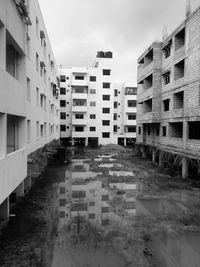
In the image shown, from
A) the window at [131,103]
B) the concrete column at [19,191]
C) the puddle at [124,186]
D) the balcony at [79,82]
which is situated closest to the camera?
the concrete column at [19,191]

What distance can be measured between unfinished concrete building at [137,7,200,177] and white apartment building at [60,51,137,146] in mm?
14557

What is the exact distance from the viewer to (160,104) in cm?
2095

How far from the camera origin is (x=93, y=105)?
3959 centimetres

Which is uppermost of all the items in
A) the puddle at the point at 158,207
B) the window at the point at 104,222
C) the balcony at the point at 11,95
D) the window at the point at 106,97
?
the window at the point at 106,97

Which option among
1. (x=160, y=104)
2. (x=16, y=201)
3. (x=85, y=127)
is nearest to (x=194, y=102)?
(x=160, y=104)

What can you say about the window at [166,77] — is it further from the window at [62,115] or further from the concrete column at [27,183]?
the window at [62,115]

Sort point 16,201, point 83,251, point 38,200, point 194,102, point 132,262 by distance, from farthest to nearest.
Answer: point 194,102 → point 38,200 → point 16,201 → point 83,251 → point 132,262

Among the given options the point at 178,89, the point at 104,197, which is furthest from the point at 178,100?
the point at 104,197

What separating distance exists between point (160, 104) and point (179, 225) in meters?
14.5

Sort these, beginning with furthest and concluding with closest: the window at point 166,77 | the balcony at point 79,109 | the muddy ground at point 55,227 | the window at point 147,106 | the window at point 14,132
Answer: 1. the balcony at point 79,109
2. the window at point 147,106
3. the window at point 166,77
4. the window at point 14,132
5. the muddy ground at point 55,227

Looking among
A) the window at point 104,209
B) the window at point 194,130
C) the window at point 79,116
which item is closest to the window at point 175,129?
the window at point 194,130

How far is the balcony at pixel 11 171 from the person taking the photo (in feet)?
21.0

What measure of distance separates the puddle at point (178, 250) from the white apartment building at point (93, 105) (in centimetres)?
3148

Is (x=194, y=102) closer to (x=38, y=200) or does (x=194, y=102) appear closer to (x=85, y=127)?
(x=38, y=200)
